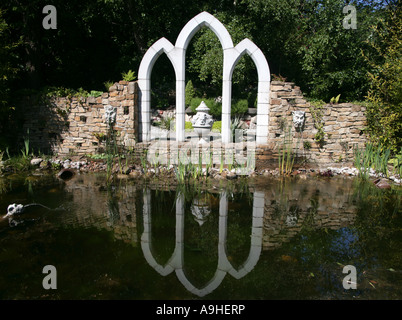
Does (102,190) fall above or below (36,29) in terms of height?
below

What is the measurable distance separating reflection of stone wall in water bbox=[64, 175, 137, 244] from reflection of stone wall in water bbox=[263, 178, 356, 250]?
2080mm

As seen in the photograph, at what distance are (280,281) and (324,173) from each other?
5.11 metres

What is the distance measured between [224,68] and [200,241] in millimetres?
5464

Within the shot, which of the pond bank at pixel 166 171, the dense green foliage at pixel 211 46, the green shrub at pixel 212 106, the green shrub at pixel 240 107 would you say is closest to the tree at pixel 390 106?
the dense green foliage at pixel 211 46

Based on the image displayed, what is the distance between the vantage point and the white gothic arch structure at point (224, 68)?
862 centimetres

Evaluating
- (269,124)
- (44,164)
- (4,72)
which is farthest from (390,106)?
(4,72)

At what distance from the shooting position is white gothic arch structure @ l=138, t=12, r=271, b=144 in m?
8.62

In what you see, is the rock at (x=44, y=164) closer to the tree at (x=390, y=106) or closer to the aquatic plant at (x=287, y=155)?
the aquatic plant at (x=287, y=155)

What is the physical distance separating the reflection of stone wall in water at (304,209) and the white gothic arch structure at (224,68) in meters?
2.23

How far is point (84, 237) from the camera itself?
4.64 metres

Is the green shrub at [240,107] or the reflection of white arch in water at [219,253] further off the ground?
the green shrub at [240,107]

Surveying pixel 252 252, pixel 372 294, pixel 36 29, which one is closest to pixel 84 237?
pixel 252 252

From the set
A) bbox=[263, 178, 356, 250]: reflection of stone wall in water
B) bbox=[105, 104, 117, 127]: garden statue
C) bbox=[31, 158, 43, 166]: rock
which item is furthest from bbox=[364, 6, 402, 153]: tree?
bbox=[31, 158, 43, 166]: rock

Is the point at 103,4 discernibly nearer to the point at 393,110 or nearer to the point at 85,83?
the point at 85,83
